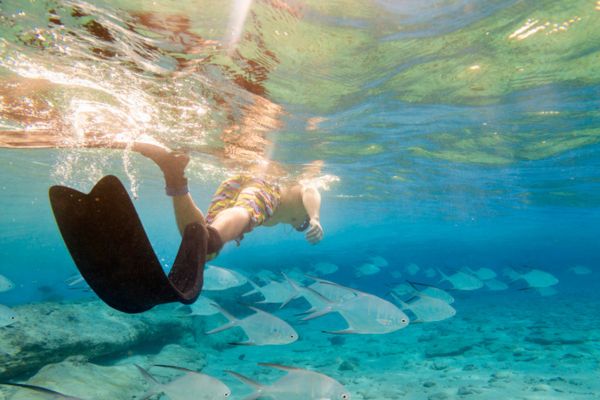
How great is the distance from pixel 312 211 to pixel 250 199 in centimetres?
226

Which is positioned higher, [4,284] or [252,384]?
[252,384]

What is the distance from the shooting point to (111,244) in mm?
3053

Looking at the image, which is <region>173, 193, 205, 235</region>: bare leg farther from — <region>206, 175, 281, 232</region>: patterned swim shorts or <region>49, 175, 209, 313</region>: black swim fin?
<region>49, 175, 209, 313</region>: black swim fin

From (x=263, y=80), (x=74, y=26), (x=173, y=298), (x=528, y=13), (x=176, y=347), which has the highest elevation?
(x=528, y=13)

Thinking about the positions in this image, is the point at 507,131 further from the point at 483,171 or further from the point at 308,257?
the point at 308,257

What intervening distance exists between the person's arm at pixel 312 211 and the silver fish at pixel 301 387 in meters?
3.16

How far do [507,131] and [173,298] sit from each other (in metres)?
14.6

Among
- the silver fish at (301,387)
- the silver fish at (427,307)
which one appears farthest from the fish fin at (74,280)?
the silver fish at (427,307)

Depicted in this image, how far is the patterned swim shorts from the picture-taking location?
633cm

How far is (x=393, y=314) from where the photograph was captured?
16.9ft

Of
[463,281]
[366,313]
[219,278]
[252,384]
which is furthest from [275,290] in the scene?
[463,281]

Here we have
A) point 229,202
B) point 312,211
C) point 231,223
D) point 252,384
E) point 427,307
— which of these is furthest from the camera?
point 312,211

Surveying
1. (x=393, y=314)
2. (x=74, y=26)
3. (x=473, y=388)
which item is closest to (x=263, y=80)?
(x=74, y=26)

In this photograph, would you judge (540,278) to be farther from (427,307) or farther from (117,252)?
(117,252)
